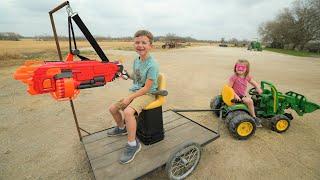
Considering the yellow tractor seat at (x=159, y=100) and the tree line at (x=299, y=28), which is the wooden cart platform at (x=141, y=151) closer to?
the yellow tractor seat at (x=159, y=100)

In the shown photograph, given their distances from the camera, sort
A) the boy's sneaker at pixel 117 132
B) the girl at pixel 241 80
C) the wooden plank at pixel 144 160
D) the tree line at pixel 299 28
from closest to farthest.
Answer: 1. the wooden plank at pixel 144 160
2. the boy's sneaker at pixel 117 132
3. the girl at pixel 241 80
4. the tree line at pixel 299 28

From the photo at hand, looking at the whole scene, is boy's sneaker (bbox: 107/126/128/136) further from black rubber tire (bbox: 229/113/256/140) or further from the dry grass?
the dry grass

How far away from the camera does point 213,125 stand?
5281 mm

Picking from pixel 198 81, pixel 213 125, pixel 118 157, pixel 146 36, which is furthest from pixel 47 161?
pixel 198 81

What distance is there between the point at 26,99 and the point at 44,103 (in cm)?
87

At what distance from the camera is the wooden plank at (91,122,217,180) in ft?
9.38

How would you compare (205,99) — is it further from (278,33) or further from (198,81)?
(278,33)

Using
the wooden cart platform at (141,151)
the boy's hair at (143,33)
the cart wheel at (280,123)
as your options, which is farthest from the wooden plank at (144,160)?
the cart wheel at (280,123)

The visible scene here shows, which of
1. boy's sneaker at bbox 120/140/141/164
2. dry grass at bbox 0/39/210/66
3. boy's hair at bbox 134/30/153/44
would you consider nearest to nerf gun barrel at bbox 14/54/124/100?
boy's hair at bbox 134/30/153/44

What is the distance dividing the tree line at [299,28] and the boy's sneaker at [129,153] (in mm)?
44183

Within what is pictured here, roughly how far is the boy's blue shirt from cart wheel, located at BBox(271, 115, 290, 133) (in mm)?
2732

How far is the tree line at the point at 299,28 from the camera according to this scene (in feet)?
139

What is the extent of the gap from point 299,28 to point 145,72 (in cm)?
5081

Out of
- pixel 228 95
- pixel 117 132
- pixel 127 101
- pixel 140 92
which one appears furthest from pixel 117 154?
pixel 228 95
